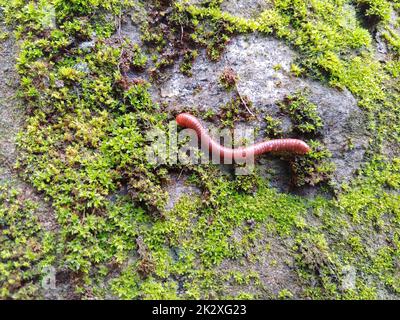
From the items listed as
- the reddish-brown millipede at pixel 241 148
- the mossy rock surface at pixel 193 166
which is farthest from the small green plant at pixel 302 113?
the reddish-brown millipede at pixel 241 148

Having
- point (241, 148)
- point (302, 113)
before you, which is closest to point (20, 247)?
point (241, 148)

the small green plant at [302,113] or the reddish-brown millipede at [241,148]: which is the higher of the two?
the small green plant at [302,113]

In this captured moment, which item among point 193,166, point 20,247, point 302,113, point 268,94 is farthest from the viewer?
point 268,94

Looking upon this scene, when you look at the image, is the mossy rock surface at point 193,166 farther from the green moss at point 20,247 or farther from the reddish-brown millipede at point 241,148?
the reddish-brown millipede at point 241,148

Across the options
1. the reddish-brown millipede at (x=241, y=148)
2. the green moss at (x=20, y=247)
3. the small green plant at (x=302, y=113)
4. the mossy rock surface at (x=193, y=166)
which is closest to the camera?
the green moss at (x=20, y=247)

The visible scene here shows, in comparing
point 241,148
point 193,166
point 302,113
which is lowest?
point 193,166

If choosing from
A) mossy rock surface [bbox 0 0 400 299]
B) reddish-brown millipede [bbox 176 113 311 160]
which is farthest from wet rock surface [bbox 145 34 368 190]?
reddish-brown millipede [bbox 176 113 311 160]

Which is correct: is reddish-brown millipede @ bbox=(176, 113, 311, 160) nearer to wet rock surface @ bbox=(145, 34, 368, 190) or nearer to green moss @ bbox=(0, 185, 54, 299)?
wet rock surface @ bbox=(145, 34, 368, 190)

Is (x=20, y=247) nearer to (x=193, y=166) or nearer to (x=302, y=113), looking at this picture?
(x=193, y=166)

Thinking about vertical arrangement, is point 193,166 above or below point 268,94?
below
